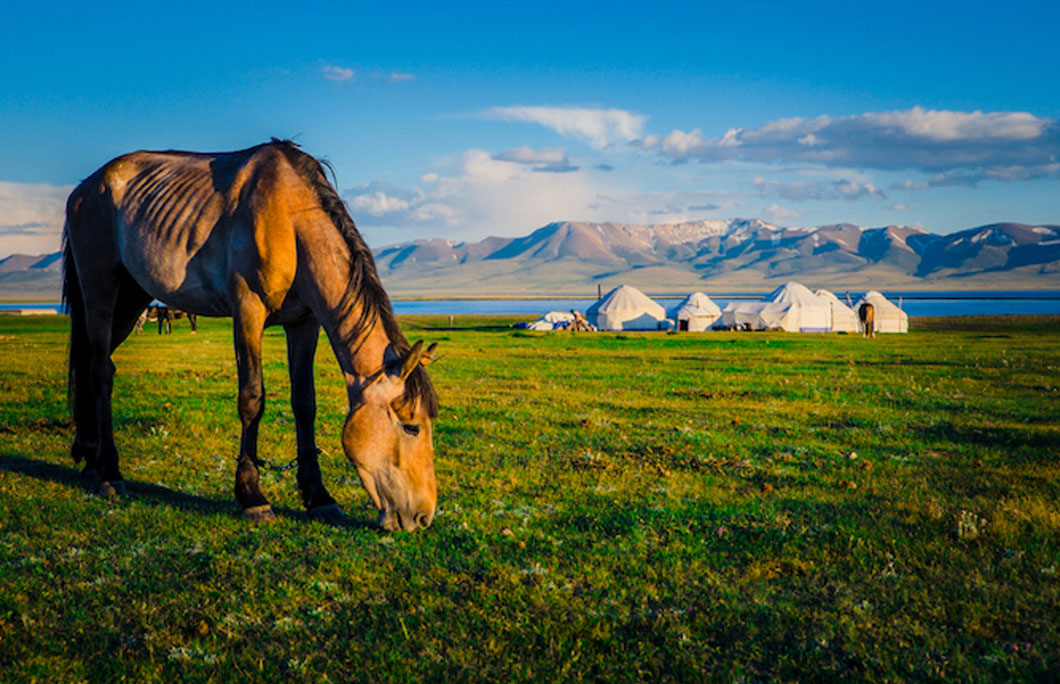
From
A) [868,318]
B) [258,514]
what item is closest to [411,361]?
[258,514]

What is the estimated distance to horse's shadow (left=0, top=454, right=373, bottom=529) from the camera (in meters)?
7.75

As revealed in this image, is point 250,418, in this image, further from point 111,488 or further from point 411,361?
point 111,488

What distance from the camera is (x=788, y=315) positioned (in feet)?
264

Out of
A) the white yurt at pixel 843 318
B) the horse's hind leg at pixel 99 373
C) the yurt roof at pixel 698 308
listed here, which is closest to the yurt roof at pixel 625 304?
the yurt roof at pixel 698 308

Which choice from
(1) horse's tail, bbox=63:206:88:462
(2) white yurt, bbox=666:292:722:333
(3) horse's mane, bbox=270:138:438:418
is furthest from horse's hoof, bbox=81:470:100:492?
(2) white yurt, bbox=666:292:722:333

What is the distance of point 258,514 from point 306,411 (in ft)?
4.02

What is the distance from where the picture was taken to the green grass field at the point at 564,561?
→ 4633mm

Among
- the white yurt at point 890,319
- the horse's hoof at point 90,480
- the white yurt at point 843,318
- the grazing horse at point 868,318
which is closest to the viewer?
the horse's hoof at point 90,480

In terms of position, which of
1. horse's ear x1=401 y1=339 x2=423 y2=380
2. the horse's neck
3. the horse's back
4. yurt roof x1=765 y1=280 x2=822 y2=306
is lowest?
horse's ear x1=401 y1=339 x2=423 y2=380

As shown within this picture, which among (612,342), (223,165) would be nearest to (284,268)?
(223,165)

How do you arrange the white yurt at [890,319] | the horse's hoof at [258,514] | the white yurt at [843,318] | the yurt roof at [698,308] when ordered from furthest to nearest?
1. the yurt roof at [698,308]
2. the white yurt at [843,318]
3. the white yurt at [890,319]
4. the horse's hoof at [258,514]

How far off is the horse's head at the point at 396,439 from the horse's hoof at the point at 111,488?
12.2 ft

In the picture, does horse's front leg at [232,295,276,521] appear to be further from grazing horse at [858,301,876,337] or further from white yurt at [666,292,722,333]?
white yurt at [666,292,722,333]

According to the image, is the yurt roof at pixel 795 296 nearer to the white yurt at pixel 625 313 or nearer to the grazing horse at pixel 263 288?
the white yurt at pixel 625 313
